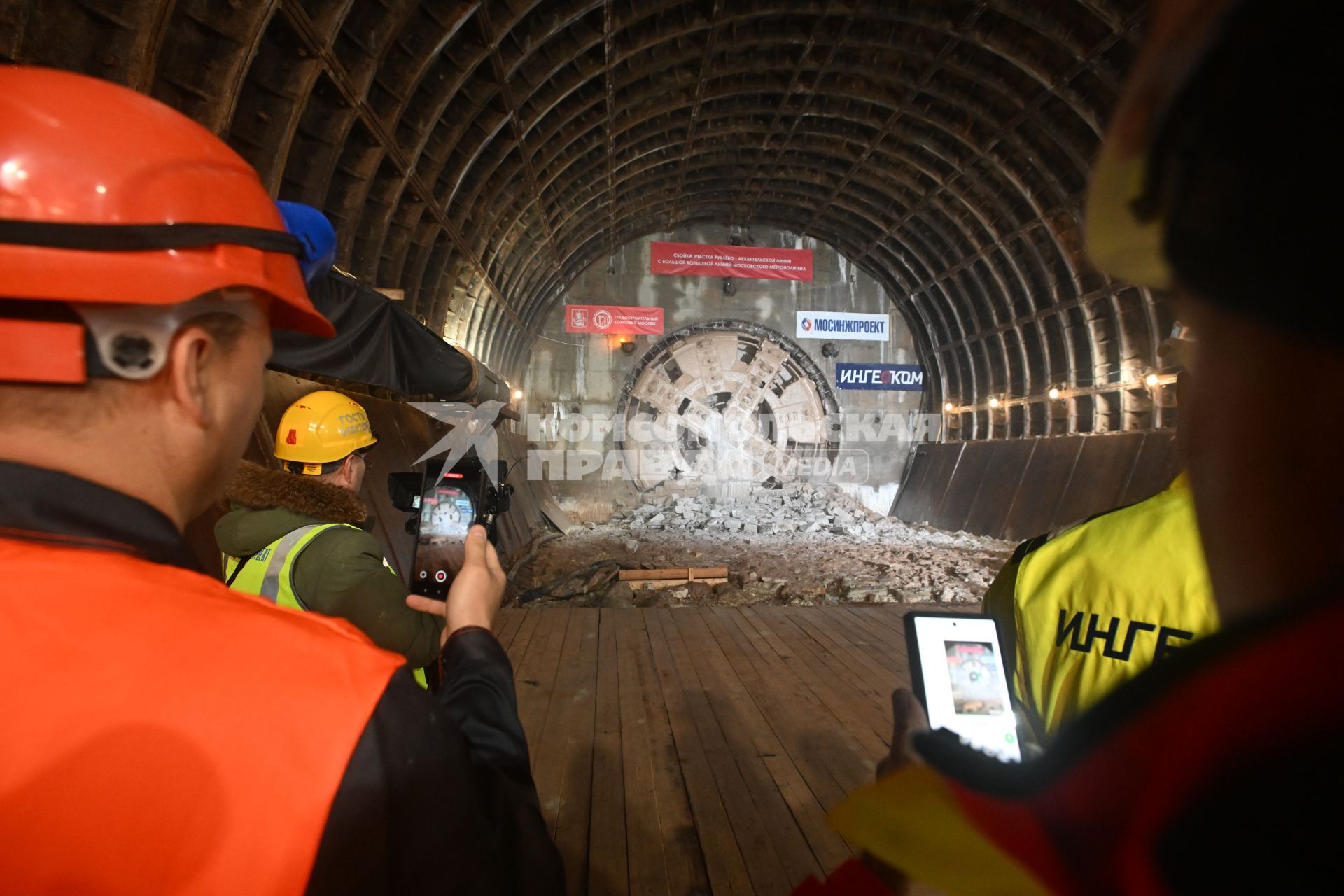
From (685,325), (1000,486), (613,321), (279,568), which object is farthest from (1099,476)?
(279,568)

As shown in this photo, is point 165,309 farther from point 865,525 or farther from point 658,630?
point 865,525

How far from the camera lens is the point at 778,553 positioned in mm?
12086

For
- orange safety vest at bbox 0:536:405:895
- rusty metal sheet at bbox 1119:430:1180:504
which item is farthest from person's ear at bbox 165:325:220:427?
rusty metal sheet at bbox 1119:430:1180:504

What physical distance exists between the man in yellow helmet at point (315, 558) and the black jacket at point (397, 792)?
1.32 m

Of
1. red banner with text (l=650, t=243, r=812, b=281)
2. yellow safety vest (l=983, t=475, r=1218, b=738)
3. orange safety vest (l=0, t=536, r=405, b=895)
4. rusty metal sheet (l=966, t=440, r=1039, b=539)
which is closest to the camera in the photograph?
orange safety vest (l=0, t=536, r=405, b=895)

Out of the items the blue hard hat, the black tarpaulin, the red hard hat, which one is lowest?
the red hard hat

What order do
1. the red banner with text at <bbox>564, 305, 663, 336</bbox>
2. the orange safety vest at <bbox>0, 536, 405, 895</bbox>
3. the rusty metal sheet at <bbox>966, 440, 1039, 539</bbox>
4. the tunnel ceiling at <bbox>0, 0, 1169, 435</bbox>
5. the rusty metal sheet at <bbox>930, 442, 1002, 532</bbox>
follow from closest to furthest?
the orange safety vest at <bbox>0, 536, 405, 895</bbox>
the tunnel ceiling at <bbox>0, 0, 1169, 435</bbox>
the rusty metal sheet at <bbox>966, 440, 1039, 539</bbox>
the rusty metal sheet at <bbox>930, 442, 1002, 532</bbox>
the red banner with text at <bbox>564, 305, 663, 336</bbox>

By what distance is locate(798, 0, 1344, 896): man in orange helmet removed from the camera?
0.27 metres

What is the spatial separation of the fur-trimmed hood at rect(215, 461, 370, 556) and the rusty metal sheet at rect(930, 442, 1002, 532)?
53.5 ft

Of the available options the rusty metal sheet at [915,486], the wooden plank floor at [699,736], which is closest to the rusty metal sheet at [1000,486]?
the rusty metal sheet at [915,486]

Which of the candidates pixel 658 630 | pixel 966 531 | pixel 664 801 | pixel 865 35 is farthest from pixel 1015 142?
pixel 664 801

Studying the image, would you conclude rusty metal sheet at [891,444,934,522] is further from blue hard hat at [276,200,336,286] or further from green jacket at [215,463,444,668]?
blue hard hat at [276,200,336,286]

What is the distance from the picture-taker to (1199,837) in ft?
0.98

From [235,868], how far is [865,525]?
16.7 meters
